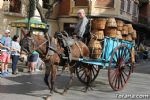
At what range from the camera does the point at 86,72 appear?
41.6 ft

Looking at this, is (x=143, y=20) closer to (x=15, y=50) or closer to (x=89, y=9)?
(x=89, y=9)

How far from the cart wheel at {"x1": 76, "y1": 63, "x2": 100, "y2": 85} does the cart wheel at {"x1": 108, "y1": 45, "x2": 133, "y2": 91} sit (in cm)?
60

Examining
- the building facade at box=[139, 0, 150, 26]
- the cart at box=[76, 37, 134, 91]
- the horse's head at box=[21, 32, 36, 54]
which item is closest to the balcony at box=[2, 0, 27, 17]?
the building facade at box=[139, 0, 150, 26]

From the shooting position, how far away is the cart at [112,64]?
40.4ft

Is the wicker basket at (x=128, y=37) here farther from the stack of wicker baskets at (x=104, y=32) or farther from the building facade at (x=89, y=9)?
the building facade at (x=89, y=9)

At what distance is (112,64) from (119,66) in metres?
0.40

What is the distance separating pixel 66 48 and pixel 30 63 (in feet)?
24.1

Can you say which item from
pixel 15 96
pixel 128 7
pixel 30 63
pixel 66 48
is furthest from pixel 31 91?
pixel 128 7

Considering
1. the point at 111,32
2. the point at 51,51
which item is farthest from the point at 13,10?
the point at 51,51

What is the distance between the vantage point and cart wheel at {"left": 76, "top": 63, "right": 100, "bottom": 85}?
41.4ft

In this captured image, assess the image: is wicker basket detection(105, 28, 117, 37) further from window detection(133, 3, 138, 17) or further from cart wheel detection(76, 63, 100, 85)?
window detection(133, 3, 138, 17)

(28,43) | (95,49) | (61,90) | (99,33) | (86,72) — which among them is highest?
(99,33)

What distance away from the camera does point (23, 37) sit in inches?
404

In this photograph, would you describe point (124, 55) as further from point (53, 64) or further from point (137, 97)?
point (53, 64)
